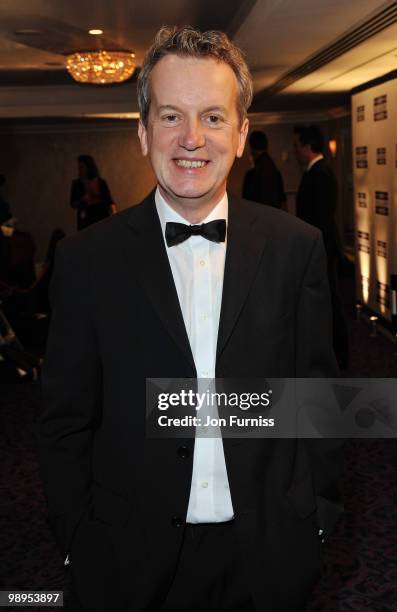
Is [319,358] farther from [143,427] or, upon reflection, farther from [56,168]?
[56,168]

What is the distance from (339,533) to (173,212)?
238 cm

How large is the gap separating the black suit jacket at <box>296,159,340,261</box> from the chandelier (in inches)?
98.0

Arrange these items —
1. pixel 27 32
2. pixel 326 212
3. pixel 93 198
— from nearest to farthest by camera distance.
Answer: pixel 326 212, pixel 27 32, pixel 93 198

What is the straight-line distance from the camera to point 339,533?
11.9 feet

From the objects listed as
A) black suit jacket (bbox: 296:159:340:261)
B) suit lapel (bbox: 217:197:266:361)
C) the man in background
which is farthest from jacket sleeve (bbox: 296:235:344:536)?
Answer: the man in background

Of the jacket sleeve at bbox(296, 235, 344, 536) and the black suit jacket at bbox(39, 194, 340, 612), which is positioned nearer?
the black suit jacket at bbox(39, 194, 340, 612)

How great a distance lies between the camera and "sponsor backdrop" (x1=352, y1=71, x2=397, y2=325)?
7262 millimetres

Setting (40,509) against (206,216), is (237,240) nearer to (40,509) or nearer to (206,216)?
(206,216)

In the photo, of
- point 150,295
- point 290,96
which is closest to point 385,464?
point 150,295

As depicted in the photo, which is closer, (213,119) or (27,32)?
(213,119)

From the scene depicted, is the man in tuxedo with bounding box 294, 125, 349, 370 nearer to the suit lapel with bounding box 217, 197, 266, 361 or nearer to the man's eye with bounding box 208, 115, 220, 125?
the suit lapel with bounding box 217, 197, 266, 361

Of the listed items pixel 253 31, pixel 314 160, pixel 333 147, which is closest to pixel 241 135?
pixel 253 31

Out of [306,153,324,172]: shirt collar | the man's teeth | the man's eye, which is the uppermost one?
[306,153,324,172]: shirt collar

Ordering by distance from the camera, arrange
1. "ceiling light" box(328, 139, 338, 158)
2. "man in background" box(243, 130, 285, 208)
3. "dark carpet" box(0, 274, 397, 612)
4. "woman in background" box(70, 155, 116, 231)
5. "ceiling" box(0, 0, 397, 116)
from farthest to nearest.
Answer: "ceiling light" box(328, 139, 338, 158) → "woman in background" box(70, 155, 116, 231) → "man in background" box(243, 130, 285, 208) → "ceiling" box(0, 0, 397, 116) → "dark carpet" box(0, 274, 397, 612)
